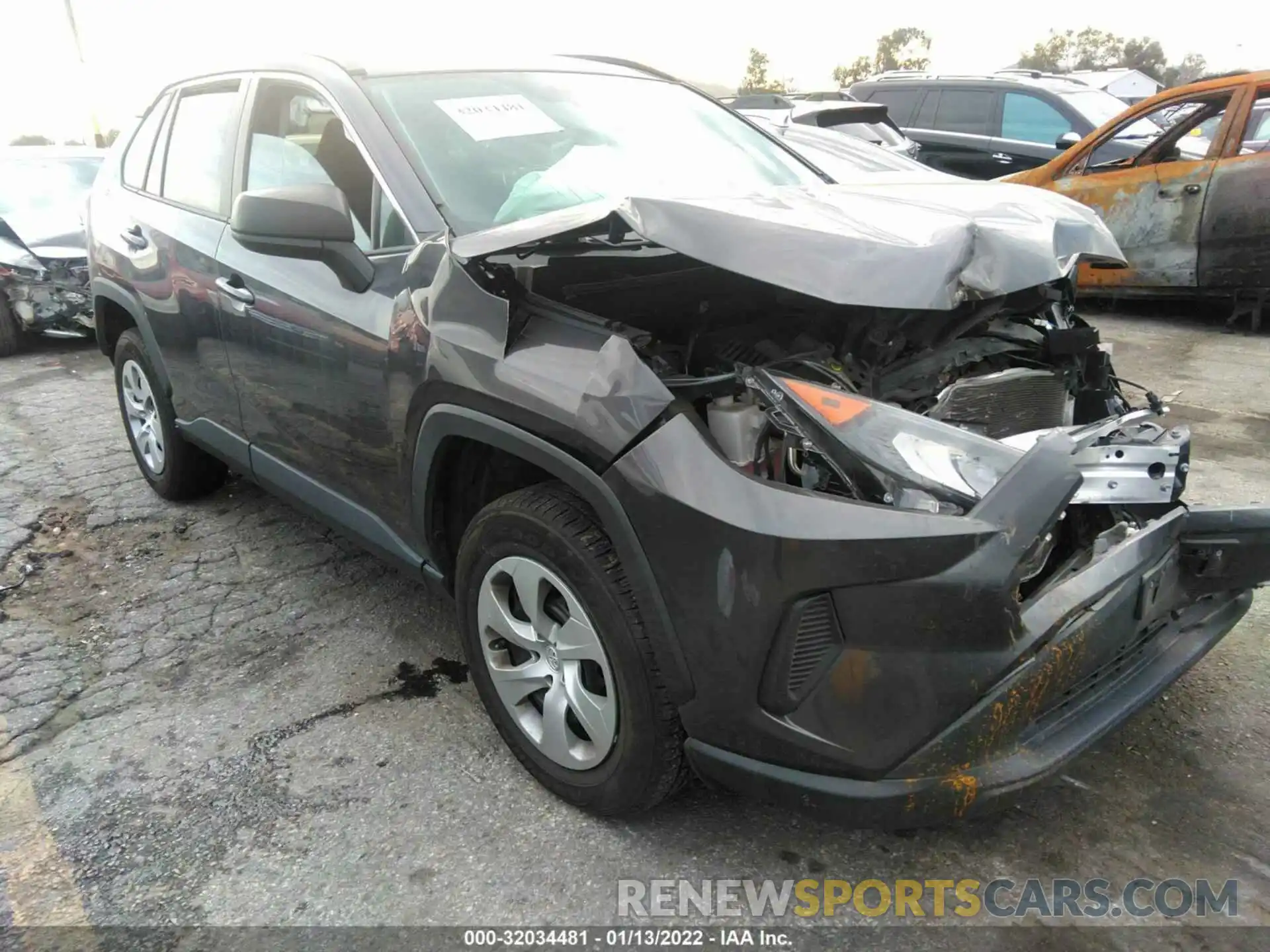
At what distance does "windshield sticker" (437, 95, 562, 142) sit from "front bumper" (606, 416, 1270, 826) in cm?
136

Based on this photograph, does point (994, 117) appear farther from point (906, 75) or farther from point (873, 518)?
point (873, 518)

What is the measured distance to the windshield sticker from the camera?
2.75 metres

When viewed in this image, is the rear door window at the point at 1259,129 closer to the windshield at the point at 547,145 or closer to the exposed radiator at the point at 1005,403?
the windshield at the point at 547,145

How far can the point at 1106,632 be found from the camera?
1912 mm

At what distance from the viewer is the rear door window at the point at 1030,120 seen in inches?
376

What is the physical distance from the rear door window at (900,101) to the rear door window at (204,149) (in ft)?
28.2

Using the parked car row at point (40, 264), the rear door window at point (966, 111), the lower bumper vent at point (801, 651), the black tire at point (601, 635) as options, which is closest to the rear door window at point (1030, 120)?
the rear door window at point (966, 111)

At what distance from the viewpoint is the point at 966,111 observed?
10047 millimetres

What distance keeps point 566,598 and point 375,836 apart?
2.67 ft

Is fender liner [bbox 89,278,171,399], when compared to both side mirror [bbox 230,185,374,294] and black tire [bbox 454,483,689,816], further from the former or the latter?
black tire [bbox 454,483,689,816]

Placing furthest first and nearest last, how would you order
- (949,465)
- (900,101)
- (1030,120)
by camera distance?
(900,101)
(1030,120)
(949,465)

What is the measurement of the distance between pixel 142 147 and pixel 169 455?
1.37 metres

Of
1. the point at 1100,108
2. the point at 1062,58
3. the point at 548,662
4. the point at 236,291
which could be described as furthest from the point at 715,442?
the point at 1062,58

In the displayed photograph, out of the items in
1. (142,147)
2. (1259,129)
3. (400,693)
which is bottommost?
(400,693)
